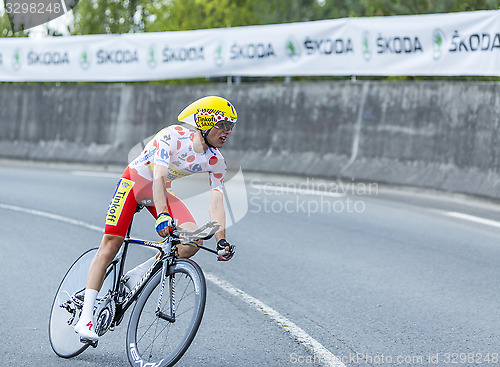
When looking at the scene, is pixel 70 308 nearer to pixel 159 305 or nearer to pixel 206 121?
pixel 159 305

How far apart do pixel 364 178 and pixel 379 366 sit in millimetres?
8479

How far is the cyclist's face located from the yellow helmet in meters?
0.04

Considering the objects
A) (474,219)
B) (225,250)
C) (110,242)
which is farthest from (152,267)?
(474,219)

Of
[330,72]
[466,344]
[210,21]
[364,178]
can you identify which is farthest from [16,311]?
[210,21]

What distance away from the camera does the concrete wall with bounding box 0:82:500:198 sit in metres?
12.0

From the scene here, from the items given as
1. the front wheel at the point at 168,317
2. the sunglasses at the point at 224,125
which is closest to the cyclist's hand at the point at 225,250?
the front wheel at the point at 168,317

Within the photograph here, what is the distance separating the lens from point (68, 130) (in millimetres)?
18016

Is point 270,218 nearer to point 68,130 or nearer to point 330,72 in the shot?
point 330,72

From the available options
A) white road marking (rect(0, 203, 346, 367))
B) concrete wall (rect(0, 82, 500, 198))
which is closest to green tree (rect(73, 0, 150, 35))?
concrete wall (rect(0, 82, 500, 198))

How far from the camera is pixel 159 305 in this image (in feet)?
14.9

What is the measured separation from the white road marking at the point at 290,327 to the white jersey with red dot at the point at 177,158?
4.05 ft

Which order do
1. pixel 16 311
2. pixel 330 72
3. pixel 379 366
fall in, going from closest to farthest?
pixel 379 366
pixel 16 311
pixel 330 72

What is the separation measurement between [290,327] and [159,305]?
142 cm

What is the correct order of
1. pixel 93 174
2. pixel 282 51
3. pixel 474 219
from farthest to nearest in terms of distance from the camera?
pixel 93 174, pixel 282 51, pixel 474 219
